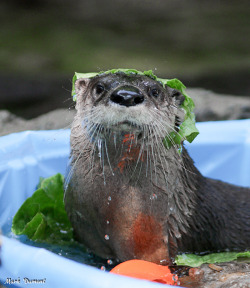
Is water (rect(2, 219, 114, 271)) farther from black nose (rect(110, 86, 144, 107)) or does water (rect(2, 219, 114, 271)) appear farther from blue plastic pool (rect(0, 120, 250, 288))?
black nose (rect(110, 86, 144, 107))

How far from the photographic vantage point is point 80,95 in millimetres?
3148

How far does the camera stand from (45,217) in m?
3.73

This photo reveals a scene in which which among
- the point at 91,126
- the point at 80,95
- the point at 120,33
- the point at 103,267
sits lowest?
the point at 103,267

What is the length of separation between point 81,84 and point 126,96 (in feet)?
2.27

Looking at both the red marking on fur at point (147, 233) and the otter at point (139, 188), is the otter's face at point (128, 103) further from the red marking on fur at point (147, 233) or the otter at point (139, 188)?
the red marking on fur at point (147, 233)

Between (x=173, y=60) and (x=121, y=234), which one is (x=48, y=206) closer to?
(x=121, y=234)

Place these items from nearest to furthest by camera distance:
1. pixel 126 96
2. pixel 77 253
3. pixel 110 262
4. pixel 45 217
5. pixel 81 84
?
pixel 126 96 < pixel 81 84 < pixel 110 262 < pixel 77 253 < pixel 45 217

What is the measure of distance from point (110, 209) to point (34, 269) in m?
0.76

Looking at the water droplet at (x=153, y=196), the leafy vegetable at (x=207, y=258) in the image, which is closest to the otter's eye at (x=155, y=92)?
the water droplet at (x=153, y=196)

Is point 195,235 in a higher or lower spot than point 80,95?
lower

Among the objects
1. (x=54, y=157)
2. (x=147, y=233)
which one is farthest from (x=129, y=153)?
(x=54, y=157)

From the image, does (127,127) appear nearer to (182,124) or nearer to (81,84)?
(182,124)

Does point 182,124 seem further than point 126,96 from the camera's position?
Yes

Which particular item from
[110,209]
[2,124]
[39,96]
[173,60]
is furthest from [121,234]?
[173,60]
